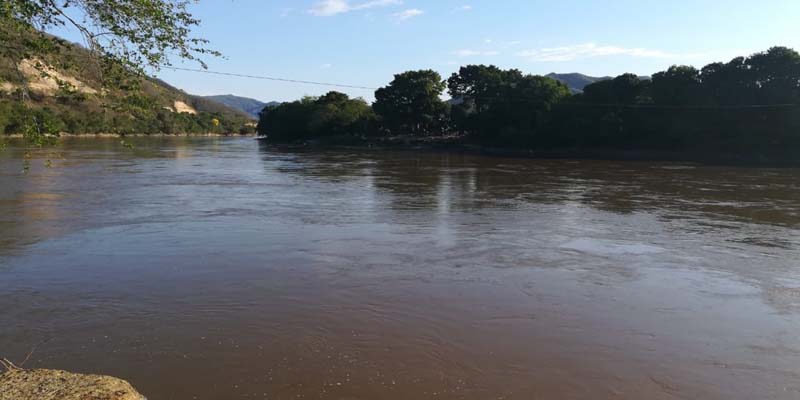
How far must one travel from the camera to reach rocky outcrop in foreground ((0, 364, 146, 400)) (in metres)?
4.11

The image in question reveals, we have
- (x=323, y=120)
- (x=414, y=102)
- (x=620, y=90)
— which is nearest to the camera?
(x=620, y=90)

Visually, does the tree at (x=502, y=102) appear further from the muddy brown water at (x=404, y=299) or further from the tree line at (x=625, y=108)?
the muddy brown water at (x=404, y=299)

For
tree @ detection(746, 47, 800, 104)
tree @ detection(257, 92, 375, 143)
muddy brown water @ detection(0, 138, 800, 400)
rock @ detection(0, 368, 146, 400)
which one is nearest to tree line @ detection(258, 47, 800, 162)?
tree @ detection(746, 47, 800, 104)

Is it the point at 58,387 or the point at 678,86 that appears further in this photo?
the point at 678,86

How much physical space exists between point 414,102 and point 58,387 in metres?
88.2

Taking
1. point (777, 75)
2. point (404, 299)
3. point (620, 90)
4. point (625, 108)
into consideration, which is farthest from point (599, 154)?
point (404, 299)

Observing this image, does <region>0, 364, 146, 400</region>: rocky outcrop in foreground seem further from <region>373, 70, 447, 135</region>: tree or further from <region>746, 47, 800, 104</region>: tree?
<region>373, 70, 447, 135</region>: tree

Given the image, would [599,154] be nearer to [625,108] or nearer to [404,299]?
[625,108]

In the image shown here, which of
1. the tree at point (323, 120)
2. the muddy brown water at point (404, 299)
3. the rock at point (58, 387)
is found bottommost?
the muddy brown water at point (404, 299)

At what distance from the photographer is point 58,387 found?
427 centimetres

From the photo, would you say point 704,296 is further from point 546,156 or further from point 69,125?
point 69,125

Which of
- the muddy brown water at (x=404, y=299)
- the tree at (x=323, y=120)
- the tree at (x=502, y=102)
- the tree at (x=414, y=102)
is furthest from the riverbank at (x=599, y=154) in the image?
the muddy brown water at (x=404, y=299)

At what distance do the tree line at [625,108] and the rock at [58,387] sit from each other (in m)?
54.7

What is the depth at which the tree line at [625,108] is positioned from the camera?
163ft
